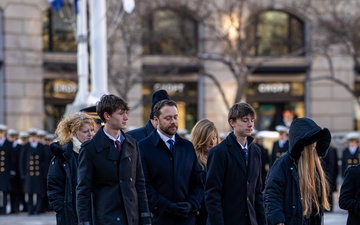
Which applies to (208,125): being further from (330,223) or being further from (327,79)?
(327,79)

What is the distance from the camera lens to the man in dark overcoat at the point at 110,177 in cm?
772

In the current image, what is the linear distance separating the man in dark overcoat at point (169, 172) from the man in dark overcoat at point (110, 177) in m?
0.70

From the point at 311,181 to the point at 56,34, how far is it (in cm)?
2525

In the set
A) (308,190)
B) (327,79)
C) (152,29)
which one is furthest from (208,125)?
(327,79)

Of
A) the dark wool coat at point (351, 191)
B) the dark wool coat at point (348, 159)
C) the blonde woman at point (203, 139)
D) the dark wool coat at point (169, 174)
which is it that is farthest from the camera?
the dark wool coat at point (348, 159)

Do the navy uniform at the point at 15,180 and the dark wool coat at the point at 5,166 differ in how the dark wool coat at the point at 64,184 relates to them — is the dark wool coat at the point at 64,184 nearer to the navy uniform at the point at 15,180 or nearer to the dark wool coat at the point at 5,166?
the dark wool coat at the point at 5,166

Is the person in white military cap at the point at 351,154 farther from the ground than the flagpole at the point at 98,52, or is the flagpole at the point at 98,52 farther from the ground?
the flagpole at the point at 98,52

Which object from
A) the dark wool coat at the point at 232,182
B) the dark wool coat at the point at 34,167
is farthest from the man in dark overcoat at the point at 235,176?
the dark wool coat at the point at 34,167

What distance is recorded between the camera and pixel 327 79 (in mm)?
34156

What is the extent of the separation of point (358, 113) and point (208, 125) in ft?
87.7

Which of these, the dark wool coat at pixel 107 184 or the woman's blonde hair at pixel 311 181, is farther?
the woman's blonde hair at pixel 311 181

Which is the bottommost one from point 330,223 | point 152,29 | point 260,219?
point 330,223

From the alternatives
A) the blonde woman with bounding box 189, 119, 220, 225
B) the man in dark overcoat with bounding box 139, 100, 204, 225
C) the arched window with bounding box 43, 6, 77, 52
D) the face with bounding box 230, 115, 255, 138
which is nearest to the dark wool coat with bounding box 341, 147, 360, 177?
the blonde woman with bounding box 189, 119, 220, 225

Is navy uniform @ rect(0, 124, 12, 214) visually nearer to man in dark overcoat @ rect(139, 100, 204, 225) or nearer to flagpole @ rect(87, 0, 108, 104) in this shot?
flagpole @ rect(87, 0, 108, 104)
